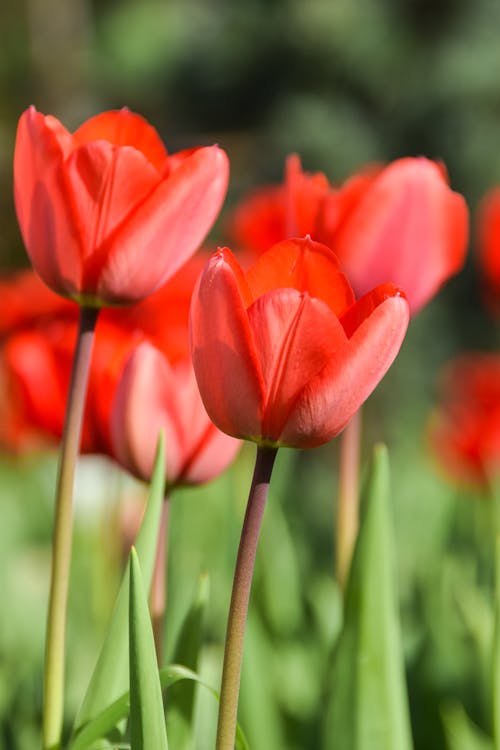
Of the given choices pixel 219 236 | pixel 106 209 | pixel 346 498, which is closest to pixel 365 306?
pixel 106 209

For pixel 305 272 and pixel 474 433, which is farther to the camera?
pixel 474 433

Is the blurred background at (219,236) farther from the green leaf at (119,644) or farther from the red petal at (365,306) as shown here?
the red petal at (365,306)

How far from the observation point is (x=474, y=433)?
4.21 ft

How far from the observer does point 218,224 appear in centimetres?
568

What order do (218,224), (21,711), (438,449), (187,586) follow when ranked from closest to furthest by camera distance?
(21,711) < (187,586) < (438,449) < (218,224)

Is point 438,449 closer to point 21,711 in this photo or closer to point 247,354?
point 21,711

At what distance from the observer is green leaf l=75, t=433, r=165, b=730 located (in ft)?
1.60

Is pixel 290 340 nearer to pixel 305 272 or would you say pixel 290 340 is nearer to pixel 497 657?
pixel 305 272

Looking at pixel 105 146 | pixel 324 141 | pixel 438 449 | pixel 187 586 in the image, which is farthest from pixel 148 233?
pixel 324 141

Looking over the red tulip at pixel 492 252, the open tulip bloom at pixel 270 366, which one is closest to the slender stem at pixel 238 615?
the open tulip bloom at pixel 270 366

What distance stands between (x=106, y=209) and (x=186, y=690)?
0.22 m

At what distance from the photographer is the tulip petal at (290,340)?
393mm

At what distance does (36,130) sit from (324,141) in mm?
4737

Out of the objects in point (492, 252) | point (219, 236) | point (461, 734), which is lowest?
point (461, 734)
